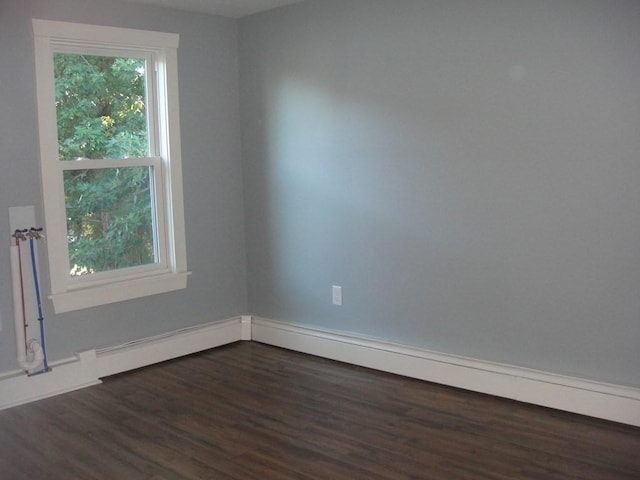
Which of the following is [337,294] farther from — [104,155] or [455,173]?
[104,155]

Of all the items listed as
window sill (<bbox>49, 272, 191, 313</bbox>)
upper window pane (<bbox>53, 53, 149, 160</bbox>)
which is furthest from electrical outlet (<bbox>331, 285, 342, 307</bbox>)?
upper window pane (<bbox>53, 53, 149, 160</bbox>)

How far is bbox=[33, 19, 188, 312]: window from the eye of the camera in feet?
12.8

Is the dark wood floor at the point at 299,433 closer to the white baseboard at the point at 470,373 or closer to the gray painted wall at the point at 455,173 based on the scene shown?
the white baseboard at the point at 470,373

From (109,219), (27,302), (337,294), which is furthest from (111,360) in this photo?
(337,294)

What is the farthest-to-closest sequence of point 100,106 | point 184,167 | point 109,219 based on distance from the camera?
point 184,167 < point 109,219 < point 100,106

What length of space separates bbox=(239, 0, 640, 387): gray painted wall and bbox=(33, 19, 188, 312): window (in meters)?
0.64

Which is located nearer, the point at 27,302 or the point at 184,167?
the point at 27,302

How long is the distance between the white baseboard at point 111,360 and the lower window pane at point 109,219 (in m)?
0.51

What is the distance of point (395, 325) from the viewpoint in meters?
4.11

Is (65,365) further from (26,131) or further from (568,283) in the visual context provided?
(568,283)

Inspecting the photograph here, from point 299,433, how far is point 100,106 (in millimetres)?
2294

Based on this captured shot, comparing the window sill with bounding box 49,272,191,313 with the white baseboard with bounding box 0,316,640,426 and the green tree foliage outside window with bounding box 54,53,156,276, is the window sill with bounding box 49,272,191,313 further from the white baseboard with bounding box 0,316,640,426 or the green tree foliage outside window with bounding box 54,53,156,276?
the white baseboard with bounding box 0,316,640,426

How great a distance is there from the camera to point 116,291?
4199mm

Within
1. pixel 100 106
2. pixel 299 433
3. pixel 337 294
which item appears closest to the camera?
pixel 299 433
